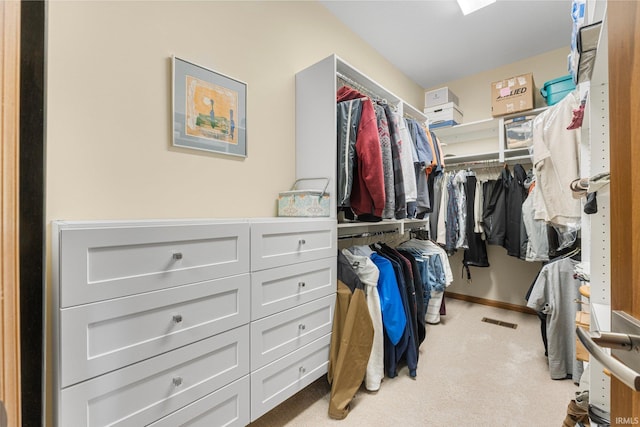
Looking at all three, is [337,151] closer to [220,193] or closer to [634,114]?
[220,193]

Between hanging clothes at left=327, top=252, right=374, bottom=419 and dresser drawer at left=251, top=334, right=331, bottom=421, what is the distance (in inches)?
2.9

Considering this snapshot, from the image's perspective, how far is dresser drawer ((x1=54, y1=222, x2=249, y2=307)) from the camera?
0.77 metres

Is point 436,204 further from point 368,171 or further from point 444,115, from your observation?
point 368,171

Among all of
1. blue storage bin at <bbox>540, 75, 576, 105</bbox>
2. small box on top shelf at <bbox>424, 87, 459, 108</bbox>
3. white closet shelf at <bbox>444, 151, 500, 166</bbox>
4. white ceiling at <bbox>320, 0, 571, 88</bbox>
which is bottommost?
white closet shelf at <bbox>444, 151, 500, 166</bbox>

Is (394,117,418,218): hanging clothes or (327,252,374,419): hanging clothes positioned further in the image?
(394,117,418,218): hanging clothes

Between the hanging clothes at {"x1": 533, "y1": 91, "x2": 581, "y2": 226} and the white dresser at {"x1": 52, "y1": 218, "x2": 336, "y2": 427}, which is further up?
the hanging clothes at {"x1": 533, "y1": 91, "x2": 581, "y2": 226}

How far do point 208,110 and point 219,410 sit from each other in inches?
56.3

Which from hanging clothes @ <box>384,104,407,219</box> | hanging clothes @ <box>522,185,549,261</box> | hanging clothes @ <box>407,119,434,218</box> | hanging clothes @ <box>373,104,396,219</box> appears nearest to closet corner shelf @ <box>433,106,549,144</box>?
hanging clothes @ <box>522,185,549,261</box>

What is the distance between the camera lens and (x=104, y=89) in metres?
1.12

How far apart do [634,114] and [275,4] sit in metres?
2.01

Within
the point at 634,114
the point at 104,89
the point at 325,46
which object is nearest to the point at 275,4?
the point at 325,46

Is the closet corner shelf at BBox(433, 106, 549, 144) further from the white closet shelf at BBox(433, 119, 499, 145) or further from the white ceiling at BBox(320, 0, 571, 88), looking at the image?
the white ceiling at BBox(320, 0, 571, 88)

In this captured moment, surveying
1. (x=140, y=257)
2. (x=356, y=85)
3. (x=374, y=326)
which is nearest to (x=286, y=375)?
(x=374, y=326)

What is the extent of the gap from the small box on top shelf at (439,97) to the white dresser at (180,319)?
273 centimetres
